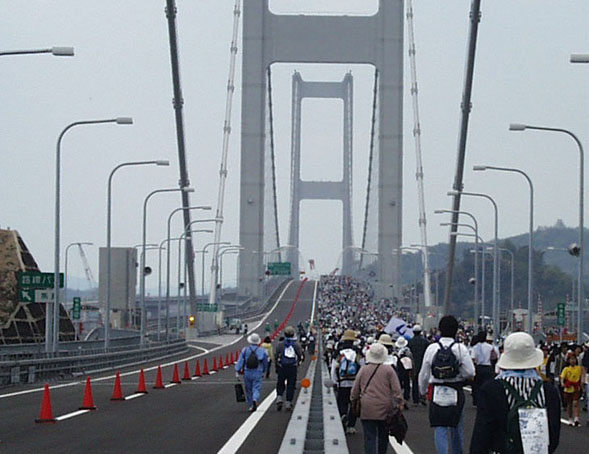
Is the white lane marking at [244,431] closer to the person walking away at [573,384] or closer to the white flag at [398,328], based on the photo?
the white flag at [398,328]

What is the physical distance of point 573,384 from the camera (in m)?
21.7

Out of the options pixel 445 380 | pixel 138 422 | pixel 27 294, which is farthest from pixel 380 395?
pixel 27 294

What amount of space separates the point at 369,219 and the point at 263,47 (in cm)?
3796

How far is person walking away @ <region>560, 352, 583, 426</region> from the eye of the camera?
21.4 meters

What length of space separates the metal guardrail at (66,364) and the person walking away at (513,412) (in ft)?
74.6

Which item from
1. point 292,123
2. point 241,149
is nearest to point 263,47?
point 241,149

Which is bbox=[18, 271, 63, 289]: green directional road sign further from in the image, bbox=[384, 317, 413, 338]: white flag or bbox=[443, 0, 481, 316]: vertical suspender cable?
bbox=[443, 0, 481, 316]: vertical suspender cable

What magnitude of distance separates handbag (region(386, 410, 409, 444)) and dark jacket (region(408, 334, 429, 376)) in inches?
450

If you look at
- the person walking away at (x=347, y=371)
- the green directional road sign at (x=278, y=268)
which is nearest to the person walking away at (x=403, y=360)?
the person walking away at (x=347, y=371)

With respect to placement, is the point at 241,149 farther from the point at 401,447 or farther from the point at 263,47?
the point at 401,447

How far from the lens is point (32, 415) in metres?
19.9

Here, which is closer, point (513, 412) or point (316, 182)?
point (513, 412)

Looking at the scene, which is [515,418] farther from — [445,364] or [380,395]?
[380,395]

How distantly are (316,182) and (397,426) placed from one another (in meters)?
152
